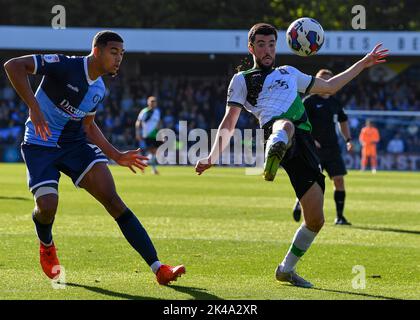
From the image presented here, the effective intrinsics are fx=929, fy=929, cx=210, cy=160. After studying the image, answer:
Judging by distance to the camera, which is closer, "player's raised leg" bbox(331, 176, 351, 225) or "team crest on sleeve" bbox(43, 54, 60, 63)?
"team crest on sleeve" bbox(43, 54, 60, 63)

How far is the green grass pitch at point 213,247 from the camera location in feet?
26.1

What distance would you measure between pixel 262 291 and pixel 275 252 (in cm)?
318

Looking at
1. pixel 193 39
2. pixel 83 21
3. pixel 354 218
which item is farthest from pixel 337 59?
pixel 354 218

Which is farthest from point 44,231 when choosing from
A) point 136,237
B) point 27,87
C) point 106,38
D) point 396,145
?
point 396,145

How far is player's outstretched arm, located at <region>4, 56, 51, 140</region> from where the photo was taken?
7.62 meters

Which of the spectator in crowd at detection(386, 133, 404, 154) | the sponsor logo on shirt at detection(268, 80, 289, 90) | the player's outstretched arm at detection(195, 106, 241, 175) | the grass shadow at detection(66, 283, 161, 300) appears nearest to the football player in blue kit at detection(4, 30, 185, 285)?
the grass shadow at detection(66, 283, 161, 300)

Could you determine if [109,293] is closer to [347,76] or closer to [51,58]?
[51,58]

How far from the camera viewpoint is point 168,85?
47156 millimetres

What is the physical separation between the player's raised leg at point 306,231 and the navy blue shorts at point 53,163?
74.5 inches

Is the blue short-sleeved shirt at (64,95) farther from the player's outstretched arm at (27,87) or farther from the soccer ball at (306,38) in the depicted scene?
the soccer ball at (306,38)

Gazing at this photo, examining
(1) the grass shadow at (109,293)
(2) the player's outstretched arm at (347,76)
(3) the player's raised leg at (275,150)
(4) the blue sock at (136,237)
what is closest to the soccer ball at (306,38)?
(2) the player's outstretched arm at (347,76)

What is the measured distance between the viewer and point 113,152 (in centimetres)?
848

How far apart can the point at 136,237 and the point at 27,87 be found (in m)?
1.61

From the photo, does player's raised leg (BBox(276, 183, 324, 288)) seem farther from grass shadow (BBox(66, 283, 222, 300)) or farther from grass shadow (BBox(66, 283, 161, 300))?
grass shadow (BBox(66, 283, 161, 300))
